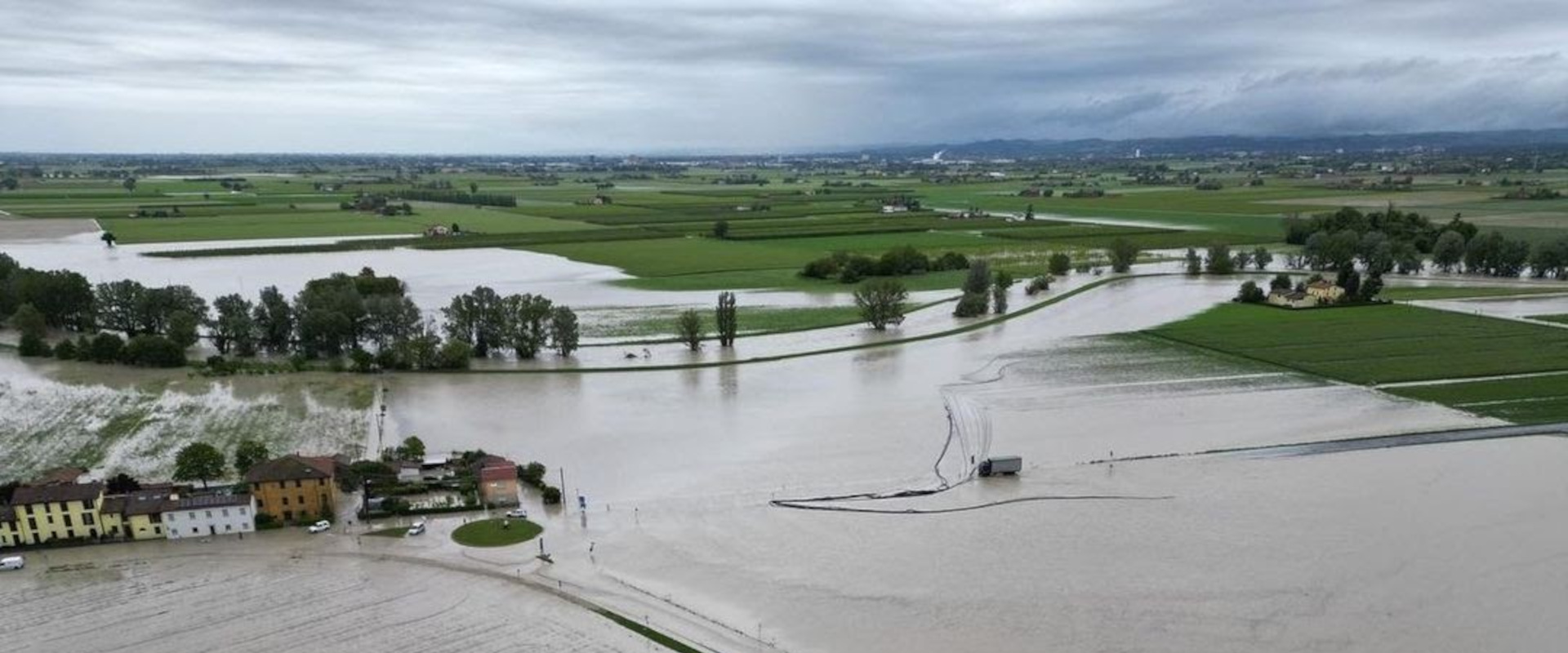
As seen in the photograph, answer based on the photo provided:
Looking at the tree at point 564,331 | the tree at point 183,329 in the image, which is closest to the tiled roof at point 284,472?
the tree at point 564,331

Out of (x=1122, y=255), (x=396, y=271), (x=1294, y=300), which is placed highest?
(x=396, y=271)

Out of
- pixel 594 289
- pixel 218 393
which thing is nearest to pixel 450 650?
pixel 218 393

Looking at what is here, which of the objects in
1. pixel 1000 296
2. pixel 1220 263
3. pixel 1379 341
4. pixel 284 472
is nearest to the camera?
pixel 284 472

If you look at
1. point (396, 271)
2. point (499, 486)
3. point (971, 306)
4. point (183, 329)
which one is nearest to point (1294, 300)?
point (971, 306)

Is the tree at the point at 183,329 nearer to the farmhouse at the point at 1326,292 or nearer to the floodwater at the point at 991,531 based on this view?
the floodwater at the point at 991,531

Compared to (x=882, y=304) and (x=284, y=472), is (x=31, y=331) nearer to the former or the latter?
(x=284, y=472)
